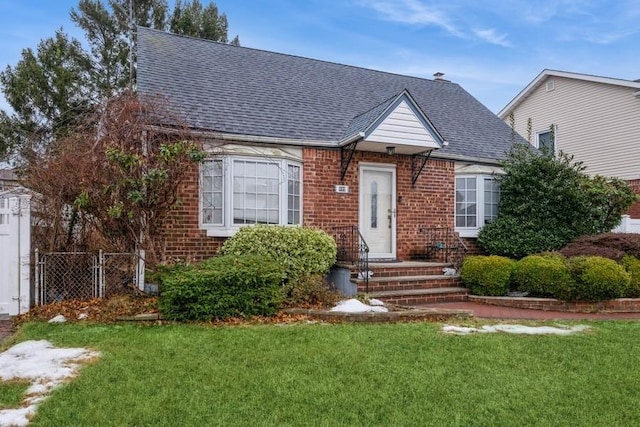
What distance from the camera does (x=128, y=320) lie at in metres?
6.82

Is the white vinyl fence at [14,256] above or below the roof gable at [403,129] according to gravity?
below

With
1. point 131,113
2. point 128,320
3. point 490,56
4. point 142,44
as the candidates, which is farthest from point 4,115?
point 490,56

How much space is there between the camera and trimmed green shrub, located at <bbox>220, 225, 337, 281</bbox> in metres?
8.59

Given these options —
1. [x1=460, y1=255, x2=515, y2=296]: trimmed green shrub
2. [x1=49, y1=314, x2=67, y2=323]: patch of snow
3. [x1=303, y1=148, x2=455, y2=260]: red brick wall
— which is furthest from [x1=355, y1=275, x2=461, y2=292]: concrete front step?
[x1=49, y1=314, x2=67, y2=323]: patch of snow

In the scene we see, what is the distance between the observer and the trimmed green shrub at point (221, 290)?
6.79 meters

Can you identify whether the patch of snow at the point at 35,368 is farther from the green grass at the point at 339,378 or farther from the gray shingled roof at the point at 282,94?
the gray shingled roof at the point at 282,94

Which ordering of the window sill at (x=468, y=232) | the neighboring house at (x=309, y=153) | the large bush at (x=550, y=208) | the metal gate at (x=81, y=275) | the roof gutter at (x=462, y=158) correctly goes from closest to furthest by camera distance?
the metal gate at (x=81, y=275), the neighboring house at (x=309, y=153), the large bush at (x=550, y=208), the roof gutter at (x=462, y=158), the window sill at (x=468, y=232)

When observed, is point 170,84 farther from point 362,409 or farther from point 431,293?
point 362,409

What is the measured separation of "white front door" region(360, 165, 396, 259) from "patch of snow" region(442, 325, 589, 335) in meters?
4.31

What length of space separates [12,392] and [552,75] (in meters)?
21.8

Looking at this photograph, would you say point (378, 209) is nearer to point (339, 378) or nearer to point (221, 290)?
point (221, 290)

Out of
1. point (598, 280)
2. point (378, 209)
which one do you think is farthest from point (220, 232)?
point (598, 280)

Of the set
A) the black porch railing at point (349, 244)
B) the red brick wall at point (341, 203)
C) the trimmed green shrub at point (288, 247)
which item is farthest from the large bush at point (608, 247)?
the trimmed green shrub at point (288, 247)

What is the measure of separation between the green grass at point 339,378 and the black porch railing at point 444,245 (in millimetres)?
4800
